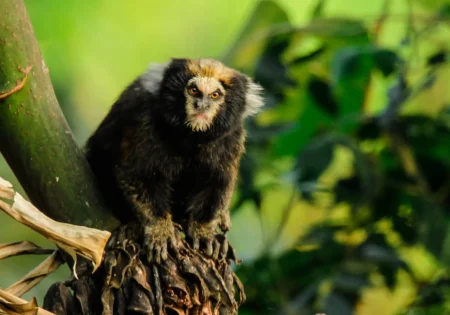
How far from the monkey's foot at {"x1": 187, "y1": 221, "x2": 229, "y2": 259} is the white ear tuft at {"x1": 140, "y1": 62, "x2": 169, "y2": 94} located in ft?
1.61

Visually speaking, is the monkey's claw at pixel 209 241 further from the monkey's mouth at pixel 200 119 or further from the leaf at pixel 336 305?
the leaf at pixel 336 305

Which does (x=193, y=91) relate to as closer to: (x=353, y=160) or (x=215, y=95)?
(x=215, y=95)

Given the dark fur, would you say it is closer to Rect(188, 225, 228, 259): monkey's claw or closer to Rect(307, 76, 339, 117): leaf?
Rect(188, 225, 228, 259): monkey's claw

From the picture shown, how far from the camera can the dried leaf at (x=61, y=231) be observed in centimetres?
180

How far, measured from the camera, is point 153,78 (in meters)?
2.90

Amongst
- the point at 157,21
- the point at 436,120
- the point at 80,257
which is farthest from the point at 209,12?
the point at 80,257

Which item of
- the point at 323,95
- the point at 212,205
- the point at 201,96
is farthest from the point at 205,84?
the point at 323,95

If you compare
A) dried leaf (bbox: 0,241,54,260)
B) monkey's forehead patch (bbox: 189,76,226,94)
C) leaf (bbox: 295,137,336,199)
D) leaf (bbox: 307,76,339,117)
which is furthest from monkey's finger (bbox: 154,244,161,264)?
leaf (bbox: 307,76,339,117)

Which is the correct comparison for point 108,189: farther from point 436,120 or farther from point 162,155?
point 436,120

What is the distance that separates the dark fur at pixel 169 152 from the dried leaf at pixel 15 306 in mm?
819

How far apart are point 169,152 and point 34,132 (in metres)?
0.79

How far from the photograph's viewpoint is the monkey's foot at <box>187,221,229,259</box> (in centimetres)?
229

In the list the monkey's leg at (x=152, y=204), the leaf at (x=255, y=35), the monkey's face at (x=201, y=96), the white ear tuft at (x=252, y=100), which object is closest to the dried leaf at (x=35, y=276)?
the monkey's leg at (x=152, y=204)

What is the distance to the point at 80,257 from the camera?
2082 millimetres
